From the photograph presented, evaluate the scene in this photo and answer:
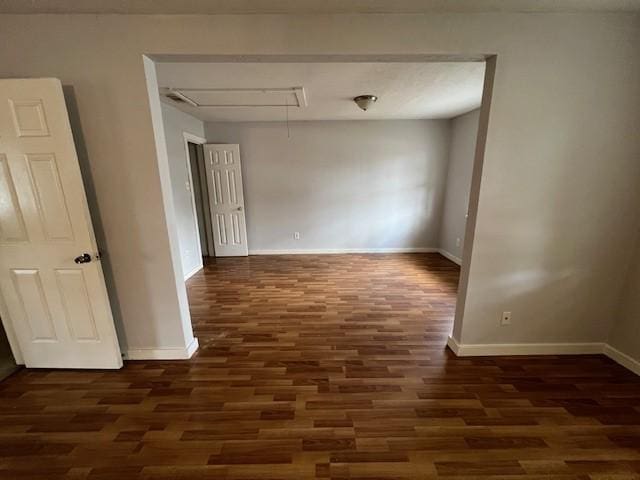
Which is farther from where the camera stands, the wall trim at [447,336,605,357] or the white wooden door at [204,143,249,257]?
the white wooden door at [204,143,249,257]

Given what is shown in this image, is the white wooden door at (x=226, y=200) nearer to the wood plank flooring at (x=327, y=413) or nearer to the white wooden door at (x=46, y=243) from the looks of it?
the wood plank flooring at (x=327, y=413)

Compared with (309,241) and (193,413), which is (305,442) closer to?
(193,413)

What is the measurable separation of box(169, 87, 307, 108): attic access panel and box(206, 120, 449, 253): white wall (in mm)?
1183

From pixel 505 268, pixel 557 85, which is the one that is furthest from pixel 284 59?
pixel 505 268

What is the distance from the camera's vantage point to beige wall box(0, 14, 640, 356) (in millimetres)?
1591

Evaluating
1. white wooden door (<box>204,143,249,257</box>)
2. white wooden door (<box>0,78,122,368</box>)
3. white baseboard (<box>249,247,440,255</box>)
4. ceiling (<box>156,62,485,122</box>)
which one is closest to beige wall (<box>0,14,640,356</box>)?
white wooden door (<box>0,78,122,368</box>)

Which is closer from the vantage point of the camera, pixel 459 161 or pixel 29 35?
pixel 29 35

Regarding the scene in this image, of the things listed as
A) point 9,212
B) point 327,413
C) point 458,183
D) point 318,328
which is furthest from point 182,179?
point 458,183

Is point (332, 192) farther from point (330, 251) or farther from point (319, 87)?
point (319, 87)

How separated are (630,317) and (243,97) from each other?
4.15 m

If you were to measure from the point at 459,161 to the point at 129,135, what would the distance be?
4.53 m

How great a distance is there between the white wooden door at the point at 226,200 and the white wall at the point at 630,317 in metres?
4.82

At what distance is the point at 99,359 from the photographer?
6.44 ft

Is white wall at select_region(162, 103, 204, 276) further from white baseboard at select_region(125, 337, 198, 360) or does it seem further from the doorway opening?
white baseboard at select_region(125, 337, 198, 360)
